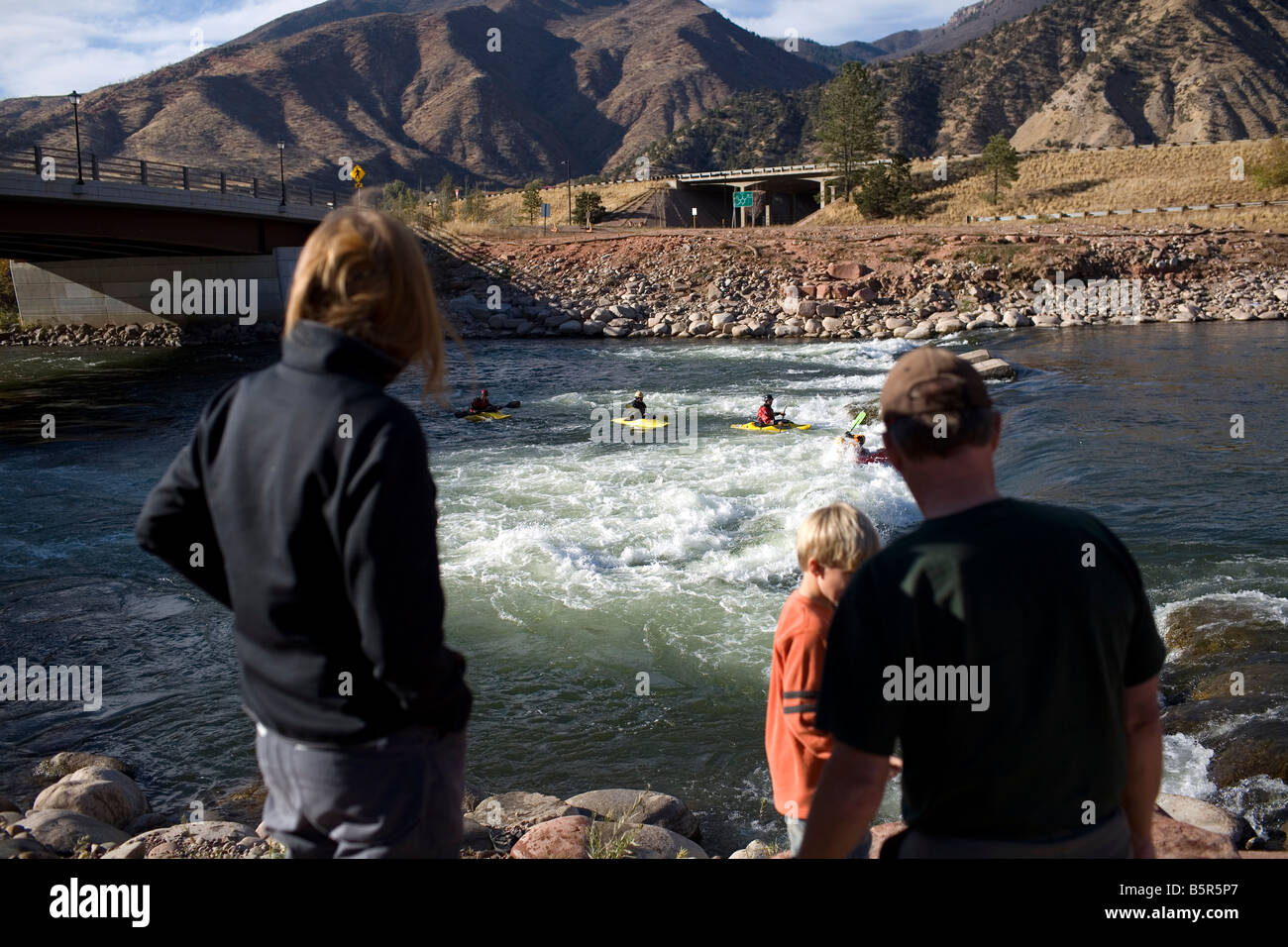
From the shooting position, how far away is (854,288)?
141 feet

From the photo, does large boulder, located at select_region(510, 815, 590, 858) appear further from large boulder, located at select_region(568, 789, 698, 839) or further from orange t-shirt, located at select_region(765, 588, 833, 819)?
orange t-shirt, located at select_region(765, 588, 833, 819)

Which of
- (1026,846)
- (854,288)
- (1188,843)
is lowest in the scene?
(1188,843)

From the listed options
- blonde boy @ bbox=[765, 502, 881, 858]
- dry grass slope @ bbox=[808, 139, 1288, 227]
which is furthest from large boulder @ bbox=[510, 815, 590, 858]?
dry grass slope @ bbox=[808, 139, 1288, 227]

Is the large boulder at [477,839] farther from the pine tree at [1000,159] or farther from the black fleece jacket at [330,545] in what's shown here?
the pine tree at [1000,159]

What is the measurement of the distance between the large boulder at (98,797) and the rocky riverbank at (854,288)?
3401cm

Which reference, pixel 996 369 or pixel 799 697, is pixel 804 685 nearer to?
pixel 799 697

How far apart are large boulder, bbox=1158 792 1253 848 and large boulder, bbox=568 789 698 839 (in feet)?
9.21

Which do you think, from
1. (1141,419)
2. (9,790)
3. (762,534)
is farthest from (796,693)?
(1141,419)

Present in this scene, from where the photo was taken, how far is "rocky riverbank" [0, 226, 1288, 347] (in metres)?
39.9

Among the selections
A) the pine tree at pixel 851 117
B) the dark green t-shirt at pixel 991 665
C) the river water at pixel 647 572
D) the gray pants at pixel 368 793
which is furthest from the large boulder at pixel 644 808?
the pine tree at pixel 851 117

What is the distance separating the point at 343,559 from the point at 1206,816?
5.86 meters

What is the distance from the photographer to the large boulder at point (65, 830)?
606cm

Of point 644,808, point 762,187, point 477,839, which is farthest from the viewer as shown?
point 762,187

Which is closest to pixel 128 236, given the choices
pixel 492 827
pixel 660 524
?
pixel 660 524
